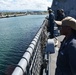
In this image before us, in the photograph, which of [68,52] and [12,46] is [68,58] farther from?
[12,46]

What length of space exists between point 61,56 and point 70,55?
21 centimetres

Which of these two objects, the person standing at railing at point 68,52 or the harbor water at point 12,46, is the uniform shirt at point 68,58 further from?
the harbor water at point 12,46


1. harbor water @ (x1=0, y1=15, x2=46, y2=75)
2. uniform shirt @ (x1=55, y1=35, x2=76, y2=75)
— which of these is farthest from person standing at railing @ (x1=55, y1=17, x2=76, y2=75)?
harbor water @ (x1=0, y1=15, x2=46, y2=75)

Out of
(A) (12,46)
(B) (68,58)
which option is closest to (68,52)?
(B) (68,58)

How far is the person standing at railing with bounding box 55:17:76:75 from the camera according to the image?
2.99m

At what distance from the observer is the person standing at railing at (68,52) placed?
299cm

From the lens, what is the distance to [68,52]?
3021 millimetres

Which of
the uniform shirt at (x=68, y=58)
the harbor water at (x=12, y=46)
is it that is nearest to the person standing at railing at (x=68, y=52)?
the uniform shirt at (x=68, y=58)

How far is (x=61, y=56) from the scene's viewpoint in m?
3.18

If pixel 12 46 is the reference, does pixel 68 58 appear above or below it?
above

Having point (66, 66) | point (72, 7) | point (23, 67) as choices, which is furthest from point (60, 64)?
point (72, 7)

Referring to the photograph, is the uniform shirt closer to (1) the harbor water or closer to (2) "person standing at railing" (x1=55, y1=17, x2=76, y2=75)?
(2) "person standing at railing" (x1=55, y1=17, x2=76, y2=75)

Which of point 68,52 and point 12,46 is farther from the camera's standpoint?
point 12,46

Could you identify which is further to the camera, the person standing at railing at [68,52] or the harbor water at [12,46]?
the harbor water at [12,46]
